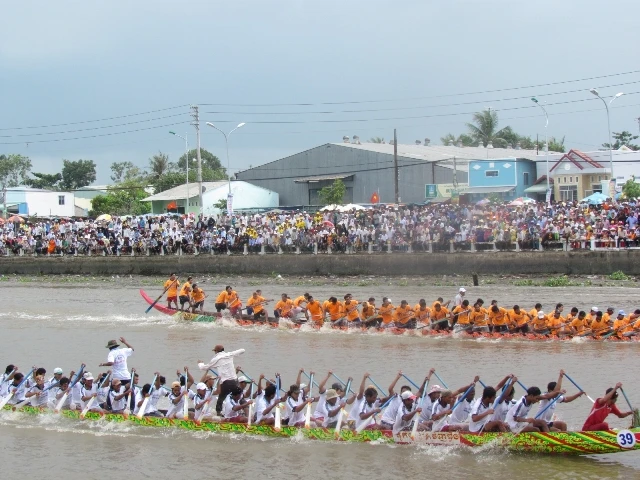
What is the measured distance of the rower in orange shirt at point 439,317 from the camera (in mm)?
19109

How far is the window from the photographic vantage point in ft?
140

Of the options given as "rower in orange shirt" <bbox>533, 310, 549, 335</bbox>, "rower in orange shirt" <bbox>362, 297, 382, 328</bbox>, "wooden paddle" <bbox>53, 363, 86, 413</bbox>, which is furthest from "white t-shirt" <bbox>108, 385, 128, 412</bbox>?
"rower in orange shirt" <bbox>533, 310, 549, 335</bbox>

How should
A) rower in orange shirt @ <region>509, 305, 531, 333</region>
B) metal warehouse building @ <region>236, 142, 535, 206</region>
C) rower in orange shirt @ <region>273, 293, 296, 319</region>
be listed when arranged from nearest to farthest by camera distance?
rower in orange shirt @ <region>509, 305, 531, 333</region>
rower in orange shirt @ <region>273, 293, 296, 319</region>
metal warehouse building @ <region>236, 142, 535, 206</region>

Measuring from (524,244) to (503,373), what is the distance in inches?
499

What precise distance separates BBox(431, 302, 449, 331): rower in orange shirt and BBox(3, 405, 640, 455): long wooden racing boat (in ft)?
26.0

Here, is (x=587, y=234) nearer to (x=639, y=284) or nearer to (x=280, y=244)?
(x=639, y=284)

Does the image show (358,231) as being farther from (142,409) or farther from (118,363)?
(142,409)

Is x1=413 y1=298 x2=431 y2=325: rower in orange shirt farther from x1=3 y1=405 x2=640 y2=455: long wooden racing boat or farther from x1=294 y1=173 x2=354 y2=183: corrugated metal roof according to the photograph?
x1=294 y1=173 x2=354 y2=183: corrugated metal roof

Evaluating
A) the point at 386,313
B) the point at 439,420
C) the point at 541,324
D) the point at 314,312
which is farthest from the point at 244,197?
the point at 439,420

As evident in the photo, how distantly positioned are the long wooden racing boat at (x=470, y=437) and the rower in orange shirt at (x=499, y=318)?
7.65m

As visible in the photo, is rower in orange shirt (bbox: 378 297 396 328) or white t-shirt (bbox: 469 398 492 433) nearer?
white t-shirt (bbox: 469 398 492 433)

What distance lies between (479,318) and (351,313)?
10.8 ft

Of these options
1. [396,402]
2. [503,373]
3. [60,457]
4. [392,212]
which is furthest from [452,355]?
[392,212]

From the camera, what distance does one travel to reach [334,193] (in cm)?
4578
